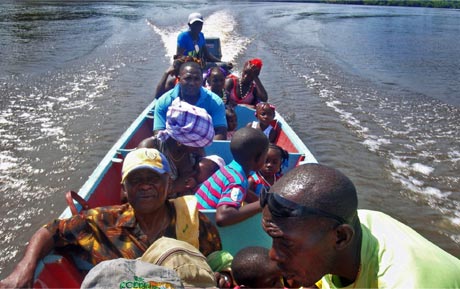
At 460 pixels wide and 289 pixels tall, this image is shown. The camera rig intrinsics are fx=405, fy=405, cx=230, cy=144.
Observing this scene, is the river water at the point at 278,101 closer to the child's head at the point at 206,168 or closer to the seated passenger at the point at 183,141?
the seated passenger at the point at 183,141

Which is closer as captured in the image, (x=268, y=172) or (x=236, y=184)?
(x=236, y=184)

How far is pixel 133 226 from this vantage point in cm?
219

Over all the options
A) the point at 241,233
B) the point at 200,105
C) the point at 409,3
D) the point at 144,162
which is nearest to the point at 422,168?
the point at 200,105

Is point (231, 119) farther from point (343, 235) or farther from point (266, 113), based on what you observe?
point (343, 235)

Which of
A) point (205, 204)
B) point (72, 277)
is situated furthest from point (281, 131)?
point (72, 277)

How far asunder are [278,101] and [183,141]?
6.96m

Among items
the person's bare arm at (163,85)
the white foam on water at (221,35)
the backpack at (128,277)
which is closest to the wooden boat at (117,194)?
the person's bare arm at (163,85)

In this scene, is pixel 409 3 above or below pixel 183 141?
below

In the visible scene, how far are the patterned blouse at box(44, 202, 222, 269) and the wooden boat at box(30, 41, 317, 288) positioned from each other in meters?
0.11

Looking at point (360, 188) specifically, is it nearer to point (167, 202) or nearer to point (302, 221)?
point (167, 202)

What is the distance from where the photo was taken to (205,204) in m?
2.91

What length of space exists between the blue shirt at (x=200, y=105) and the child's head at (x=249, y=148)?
1648 millimetres

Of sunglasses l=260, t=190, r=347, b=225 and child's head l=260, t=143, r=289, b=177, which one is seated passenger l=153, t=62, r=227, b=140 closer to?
child's head l=260, t=143, r=289, b=177

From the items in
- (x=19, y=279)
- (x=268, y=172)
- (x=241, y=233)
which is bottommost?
(x=241, y=233)
